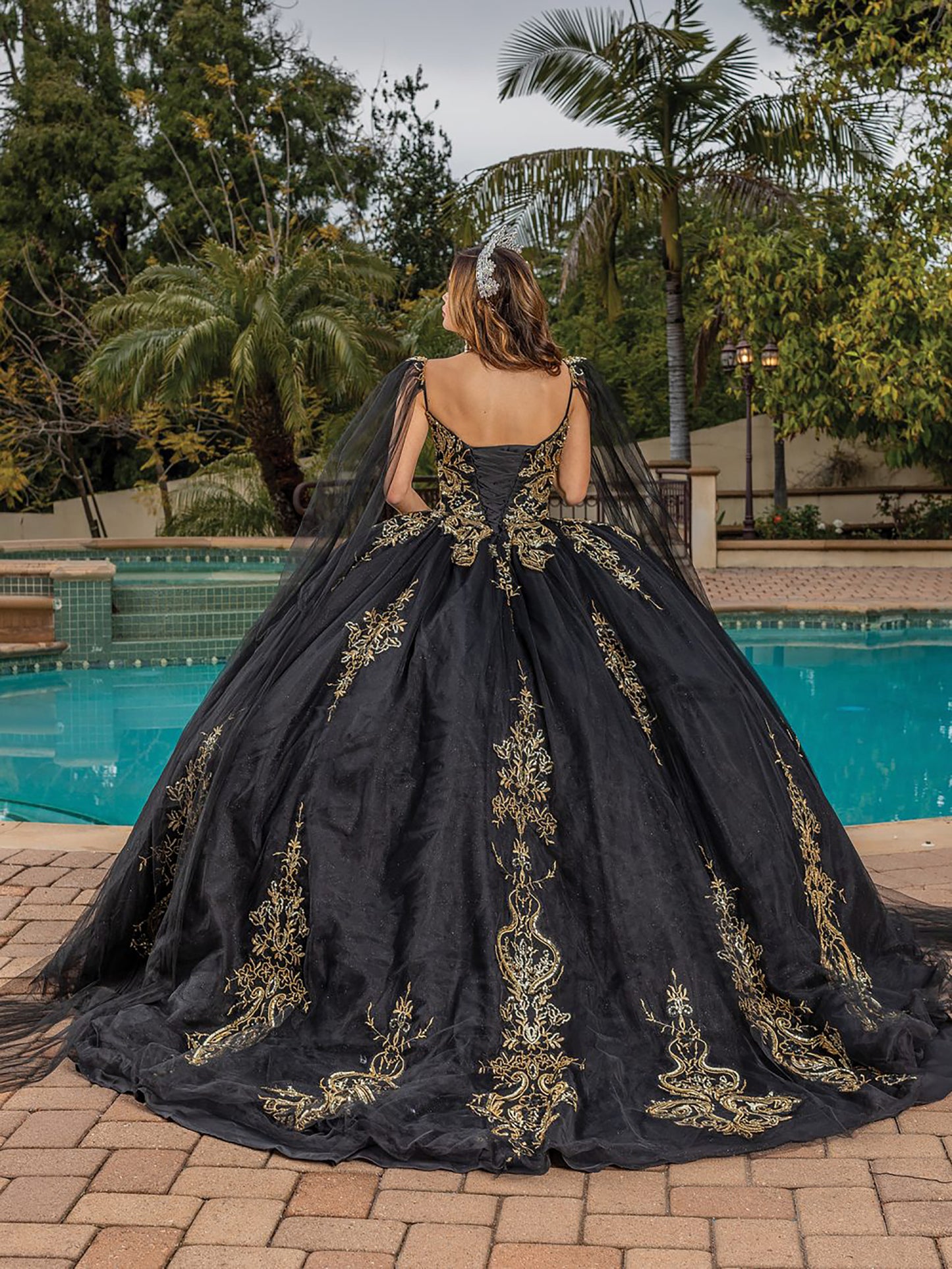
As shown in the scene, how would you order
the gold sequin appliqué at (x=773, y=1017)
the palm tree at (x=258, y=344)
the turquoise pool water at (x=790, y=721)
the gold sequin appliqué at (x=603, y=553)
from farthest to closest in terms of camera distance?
the palm tree at (x=258, y=344) < the turquoise pool water at (x=790, y=721) < the gold sequin appliqué at (x=603, y=553) < the gold sequin appliqué at (x=773, y=1017)

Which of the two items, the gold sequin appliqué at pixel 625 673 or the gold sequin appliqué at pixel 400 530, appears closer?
the gold sequin appliqué at pixel 625 673

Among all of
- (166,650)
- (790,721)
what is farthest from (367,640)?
(166,650)

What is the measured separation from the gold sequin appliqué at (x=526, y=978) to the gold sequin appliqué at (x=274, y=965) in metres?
0.43

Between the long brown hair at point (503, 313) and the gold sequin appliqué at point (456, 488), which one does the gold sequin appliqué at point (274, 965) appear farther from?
the long brown hair at point (503, 313)

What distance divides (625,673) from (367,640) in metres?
0.58

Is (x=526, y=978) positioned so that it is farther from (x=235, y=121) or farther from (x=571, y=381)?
(x=235, y=121)

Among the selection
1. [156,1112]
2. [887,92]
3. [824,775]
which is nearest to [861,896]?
[156,1112]

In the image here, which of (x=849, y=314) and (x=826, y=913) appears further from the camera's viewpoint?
(x=849, y=314)

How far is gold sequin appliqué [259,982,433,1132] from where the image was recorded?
2635mm

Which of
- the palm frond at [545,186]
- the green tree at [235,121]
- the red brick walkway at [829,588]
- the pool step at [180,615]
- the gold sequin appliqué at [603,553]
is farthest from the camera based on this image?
the green tree at [235,121]

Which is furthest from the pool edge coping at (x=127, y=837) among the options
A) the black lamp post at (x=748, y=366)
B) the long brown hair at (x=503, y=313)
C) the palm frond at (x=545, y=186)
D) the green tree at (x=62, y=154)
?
the green tree at (x=62, y=154)

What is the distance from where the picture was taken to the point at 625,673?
10.1 ft

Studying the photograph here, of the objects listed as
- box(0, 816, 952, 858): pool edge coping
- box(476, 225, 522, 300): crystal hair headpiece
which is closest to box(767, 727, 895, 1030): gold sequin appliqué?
box(476, 225, 522, 300): crystal hair headpiece

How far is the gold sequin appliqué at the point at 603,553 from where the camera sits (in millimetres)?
3277
